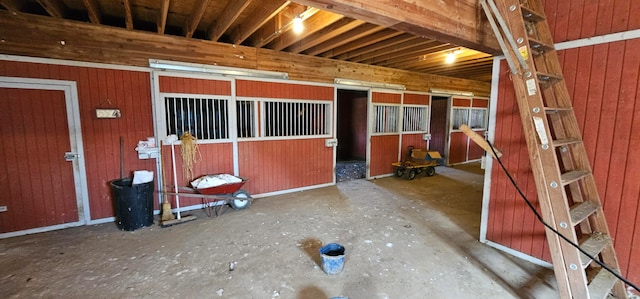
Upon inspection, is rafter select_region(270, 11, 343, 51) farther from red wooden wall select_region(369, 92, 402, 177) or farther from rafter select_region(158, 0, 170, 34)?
red wooden wall select_region(369, 92, 402, 177)

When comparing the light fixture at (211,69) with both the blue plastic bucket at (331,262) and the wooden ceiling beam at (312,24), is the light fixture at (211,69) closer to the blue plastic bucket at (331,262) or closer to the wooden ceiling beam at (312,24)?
the wooden ceiling beam at (312,24)

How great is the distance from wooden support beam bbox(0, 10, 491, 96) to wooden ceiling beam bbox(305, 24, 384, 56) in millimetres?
335

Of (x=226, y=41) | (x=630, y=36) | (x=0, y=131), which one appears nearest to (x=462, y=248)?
(x=630, y=36)

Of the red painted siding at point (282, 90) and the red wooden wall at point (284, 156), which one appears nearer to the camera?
the red painted siding at point (282, 90)

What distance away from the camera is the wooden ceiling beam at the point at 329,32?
3.21 meters

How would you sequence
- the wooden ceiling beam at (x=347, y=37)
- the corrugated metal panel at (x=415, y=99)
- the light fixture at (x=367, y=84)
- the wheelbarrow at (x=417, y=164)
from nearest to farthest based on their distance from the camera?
the wooden ceiling beam at (x=347, y=37) < the light fixture at (x=367, y=84) < the wheelbarrow at (x=417, y=164) < the corrugated metal panel at (x=415, y=99)

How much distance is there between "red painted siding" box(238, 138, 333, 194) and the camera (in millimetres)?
4461

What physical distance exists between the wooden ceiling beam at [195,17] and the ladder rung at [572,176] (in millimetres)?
3419

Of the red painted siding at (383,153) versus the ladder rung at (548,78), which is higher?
the ladder rung at (548,78)

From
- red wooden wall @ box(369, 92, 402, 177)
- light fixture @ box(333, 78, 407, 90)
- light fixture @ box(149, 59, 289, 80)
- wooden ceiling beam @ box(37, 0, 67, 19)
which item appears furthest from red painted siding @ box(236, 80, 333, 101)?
wooden ceiling beam @ box(37, 0, 67, 19)

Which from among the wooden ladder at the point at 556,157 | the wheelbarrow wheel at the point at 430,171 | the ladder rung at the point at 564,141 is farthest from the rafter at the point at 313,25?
the wheelbarrow wheel at the point at 430,171

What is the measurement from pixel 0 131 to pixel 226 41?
2.90 meters

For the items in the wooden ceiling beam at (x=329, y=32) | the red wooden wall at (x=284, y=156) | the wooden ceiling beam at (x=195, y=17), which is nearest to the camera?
the wooden ceiling beam at (x=195, y=17)

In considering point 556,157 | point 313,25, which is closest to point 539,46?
point 556,157
